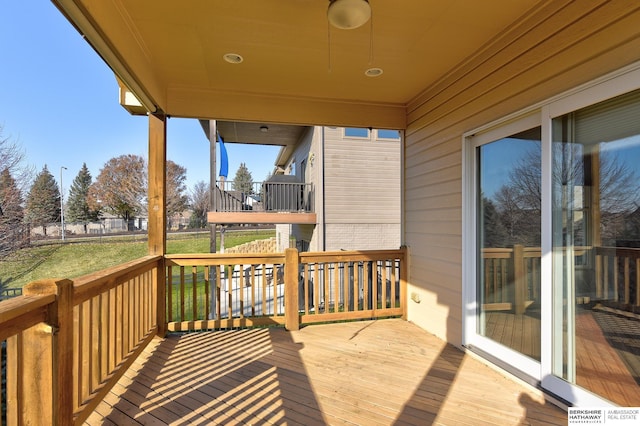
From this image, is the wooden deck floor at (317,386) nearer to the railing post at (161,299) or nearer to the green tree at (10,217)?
the railing post at (161,299)

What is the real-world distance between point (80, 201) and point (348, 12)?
72.2 feet

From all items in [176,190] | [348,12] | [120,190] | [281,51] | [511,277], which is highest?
[176,190]

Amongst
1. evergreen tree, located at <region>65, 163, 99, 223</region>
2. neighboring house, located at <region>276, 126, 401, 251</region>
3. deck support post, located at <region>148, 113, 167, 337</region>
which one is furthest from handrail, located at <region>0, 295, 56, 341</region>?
evergreen tree, located at <region>65, 163, 99, 223</region>

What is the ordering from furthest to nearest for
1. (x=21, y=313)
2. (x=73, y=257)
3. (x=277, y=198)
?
(x=73, y=257) < (x=277, y=198) < (x=21, y=313)

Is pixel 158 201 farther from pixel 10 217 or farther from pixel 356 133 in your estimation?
pixel 10 217

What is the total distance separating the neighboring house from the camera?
7363 millimetres

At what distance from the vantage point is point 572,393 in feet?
6.37

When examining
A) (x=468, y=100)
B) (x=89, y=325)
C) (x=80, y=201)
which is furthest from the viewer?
(x=80, y=201)

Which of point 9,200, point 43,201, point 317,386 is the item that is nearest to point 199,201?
point 43,201

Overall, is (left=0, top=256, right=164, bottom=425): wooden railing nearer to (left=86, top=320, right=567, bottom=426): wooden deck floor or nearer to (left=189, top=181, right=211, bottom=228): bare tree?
(left=86, top=320, right=567, bottom=426): wooden deck floor

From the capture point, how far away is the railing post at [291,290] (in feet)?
11.6

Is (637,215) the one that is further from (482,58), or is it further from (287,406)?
(287,406)

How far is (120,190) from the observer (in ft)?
66.3

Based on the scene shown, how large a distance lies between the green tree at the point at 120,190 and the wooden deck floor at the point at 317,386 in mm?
19594
